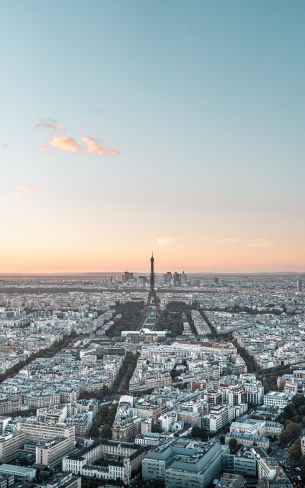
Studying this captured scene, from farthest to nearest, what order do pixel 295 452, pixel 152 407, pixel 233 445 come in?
pixel 152 407 → pixel 233 445 → pixel 295 452

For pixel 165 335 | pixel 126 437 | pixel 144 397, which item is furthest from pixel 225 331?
pixel 126 437

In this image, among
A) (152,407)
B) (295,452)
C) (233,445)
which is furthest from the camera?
(152,407)

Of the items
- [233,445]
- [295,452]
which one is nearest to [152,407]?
[233,445]

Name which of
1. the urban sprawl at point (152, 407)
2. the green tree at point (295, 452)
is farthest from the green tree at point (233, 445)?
the green tree at point (295, 452)

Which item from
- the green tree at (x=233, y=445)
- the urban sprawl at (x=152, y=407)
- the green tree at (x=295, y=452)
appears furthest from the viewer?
the green tree at (x=233, y=445)

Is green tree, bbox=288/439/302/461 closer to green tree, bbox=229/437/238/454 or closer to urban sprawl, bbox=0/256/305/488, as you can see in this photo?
urban sprawl, bbox=0/256/305/488

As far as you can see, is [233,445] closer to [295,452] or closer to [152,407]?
[295,452]

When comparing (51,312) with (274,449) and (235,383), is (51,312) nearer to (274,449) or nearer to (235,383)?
(235,383)

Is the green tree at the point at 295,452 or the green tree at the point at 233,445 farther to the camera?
the green tree at the point at 233,445

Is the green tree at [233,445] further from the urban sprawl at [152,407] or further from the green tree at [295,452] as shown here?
the green tree at [295,452]

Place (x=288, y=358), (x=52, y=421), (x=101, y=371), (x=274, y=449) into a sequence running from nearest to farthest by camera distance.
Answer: (x=274, y=449) → (x=52, y=421) → (x=101, y=371) → (x=288, y=358)

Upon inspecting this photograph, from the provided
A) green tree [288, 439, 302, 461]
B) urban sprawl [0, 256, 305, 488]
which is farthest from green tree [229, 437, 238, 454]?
green tree [288, 439, 302, 461]
